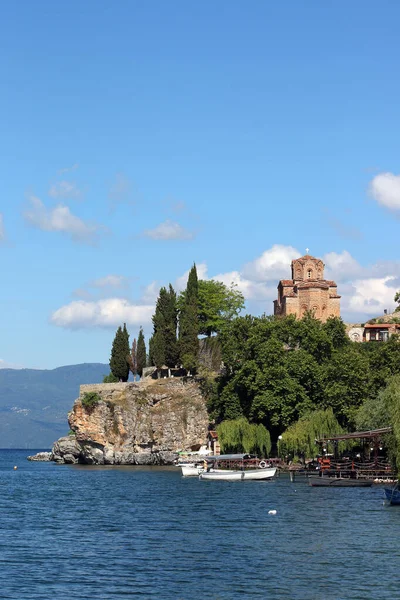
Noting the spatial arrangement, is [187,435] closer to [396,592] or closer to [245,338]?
[245,338]

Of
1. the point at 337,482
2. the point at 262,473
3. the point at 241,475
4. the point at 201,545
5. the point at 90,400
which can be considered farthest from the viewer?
the point at 90,400

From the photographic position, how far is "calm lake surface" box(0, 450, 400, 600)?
25344mm

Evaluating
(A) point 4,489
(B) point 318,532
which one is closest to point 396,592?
(B) point 318,532

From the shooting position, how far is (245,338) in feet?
278

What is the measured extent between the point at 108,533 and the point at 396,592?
15204 millimetres

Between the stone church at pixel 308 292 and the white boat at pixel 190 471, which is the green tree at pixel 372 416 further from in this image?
the stone church at pixel 308 292

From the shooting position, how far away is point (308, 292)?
97.5 meters

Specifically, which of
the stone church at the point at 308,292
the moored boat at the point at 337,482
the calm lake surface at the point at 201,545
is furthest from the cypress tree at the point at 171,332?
the calm lake surface at the point at 201,545

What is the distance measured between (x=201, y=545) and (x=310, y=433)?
38139mm

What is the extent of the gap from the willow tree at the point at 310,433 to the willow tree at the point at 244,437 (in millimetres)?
5100

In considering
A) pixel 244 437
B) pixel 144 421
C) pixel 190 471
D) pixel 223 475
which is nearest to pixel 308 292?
pixel 144 421

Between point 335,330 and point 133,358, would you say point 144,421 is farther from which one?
point 335,330

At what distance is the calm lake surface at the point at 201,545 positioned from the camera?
25344mm

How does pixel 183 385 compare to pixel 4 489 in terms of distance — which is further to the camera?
pixel 183 385
